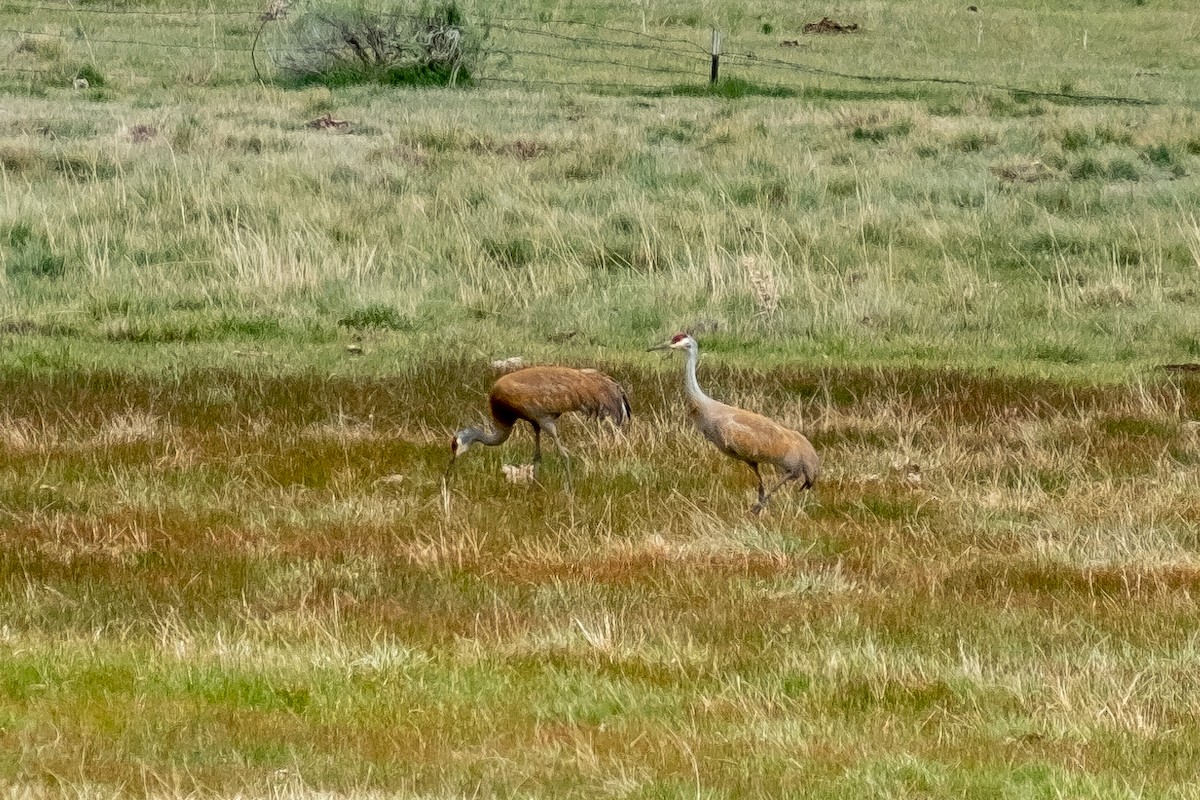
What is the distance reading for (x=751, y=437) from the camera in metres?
9.14

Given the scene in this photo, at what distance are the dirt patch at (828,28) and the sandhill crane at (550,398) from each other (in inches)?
1873

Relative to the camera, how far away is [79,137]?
26.3m

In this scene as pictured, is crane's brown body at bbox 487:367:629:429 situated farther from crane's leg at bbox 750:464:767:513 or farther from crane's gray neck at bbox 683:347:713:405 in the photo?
crane's leg at bbox 750:464:767:513

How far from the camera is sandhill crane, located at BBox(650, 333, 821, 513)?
30.1ft

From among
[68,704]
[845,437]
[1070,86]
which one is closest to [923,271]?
[845,437]

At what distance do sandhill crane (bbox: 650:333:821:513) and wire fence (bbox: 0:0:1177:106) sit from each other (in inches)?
1166

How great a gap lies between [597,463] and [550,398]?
99 cm

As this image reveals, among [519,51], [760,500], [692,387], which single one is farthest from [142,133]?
[519,51]

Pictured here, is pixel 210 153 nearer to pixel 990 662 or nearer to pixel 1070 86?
pixel 990 662

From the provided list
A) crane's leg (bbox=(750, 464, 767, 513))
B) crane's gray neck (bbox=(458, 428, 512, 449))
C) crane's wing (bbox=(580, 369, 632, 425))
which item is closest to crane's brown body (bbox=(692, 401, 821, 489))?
crane's leg (bbox=(750, 464, 767, 513))

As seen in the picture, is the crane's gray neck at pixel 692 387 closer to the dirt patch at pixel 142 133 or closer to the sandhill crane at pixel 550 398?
the sandhill crane at pixel 550 398

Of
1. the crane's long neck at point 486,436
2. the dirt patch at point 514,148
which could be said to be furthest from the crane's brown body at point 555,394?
the dirt patch at point 514,148

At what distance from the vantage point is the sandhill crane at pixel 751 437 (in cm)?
916

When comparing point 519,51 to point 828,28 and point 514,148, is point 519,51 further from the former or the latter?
point 514,148
